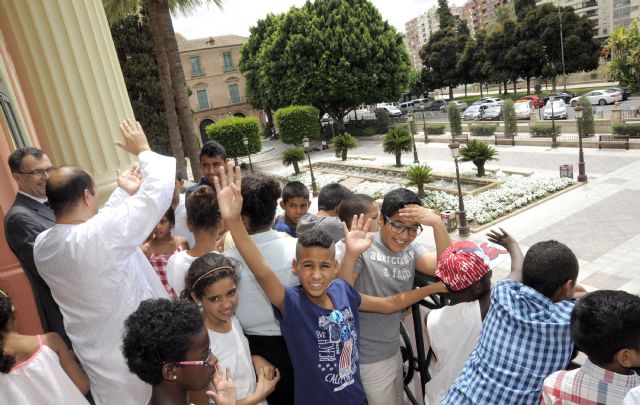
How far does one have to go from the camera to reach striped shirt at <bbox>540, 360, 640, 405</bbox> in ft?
5.35

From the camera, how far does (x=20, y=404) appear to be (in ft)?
6.60

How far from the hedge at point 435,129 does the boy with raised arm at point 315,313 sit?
28.3m

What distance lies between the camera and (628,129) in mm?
18484

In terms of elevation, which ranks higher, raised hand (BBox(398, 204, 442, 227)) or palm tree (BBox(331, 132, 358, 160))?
raised hand (BBox(398, 204, 442, 227))

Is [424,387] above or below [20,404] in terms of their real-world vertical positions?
below

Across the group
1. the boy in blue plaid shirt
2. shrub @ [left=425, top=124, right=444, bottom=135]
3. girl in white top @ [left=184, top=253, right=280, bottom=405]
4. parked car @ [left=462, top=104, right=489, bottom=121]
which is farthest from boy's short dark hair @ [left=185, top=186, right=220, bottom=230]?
parked car @ [left=462, top=104, right=489, bottom=121]

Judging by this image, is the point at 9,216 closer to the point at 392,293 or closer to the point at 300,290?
the point at 300,290

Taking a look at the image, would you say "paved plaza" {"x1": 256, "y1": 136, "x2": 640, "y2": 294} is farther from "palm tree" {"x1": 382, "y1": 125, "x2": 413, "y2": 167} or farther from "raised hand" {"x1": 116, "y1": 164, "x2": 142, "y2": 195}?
"raised hand" {"x1": 116, "y1": 164, "x2": 142, "y2": 195}

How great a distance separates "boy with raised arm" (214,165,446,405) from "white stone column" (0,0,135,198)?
7.02ft

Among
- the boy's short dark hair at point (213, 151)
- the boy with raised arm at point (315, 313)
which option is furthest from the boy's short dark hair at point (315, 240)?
the boy's short dark hair at point (213, 151)

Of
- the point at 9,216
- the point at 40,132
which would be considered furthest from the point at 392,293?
the point at 40,132

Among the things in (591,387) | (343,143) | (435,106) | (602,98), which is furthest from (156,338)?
(435,106)

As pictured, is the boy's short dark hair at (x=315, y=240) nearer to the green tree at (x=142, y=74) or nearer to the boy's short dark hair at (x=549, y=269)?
the boy's short dark hair at (x=549, y=269)

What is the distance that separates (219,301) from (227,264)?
7.5 inches
